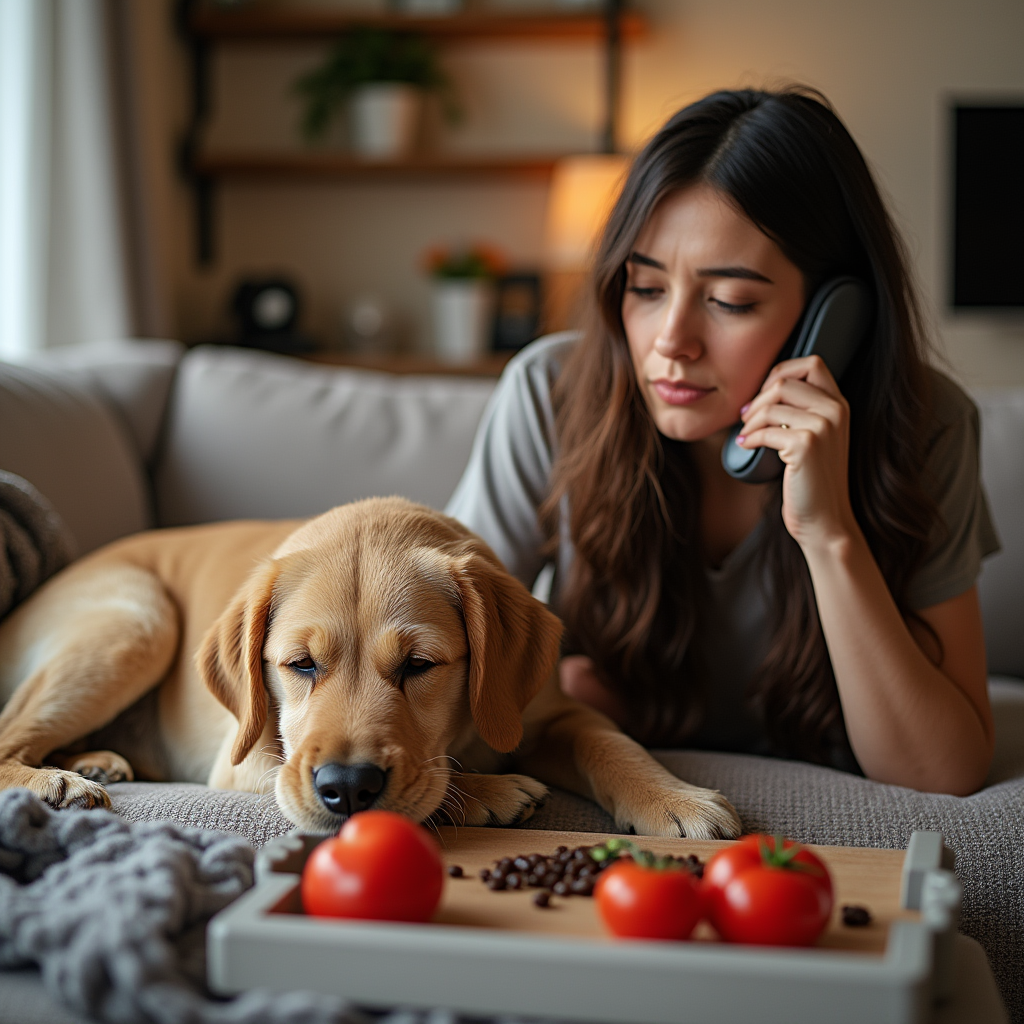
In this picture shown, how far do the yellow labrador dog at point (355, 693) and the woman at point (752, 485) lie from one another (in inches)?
11.6

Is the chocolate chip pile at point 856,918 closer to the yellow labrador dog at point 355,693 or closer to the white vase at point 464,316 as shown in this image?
the yellow labrador dog at point 355,693

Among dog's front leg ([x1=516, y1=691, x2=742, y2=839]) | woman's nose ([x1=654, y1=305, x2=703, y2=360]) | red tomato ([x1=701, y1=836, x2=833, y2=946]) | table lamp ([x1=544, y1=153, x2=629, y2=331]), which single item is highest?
table lamp ([x1=544, y1=153, x2=629, y2=331])

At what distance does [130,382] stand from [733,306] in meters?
1.71

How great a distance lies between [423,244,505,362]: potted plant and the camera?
4.59m

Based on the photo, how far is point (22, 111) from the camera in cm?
350

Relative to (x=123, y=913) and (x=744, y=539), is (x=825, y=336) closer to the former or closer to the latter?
(x=744, y=539)

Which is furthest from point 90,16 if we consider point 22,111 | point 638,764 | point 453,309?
point 638,764

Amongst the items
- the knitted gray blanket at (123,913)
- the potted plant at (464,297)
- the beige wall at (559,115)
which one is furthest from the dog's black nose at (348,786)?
the beige wall at (559,115)

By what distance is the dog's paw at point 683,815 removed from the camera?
129cm

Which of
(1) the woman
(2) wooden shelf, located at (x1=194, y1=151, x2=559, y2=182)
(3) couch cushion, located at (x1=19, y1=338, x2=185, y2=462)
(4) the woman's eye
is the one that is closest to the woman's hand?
(1) the woman

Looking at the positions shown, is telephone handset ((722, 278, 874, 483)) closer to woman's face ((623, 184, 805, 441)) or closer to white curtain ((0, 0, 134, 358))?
woman's face ((623, 184, 805, 441))

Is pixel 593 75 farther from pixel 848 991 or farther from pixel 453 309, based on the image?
pixel 848 991

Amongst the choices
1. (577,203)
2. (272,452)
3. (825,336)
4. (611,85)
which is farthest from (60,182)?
(825,336)

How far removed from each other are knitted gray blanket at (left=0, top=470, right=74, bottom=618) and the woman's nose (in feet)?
3.88
